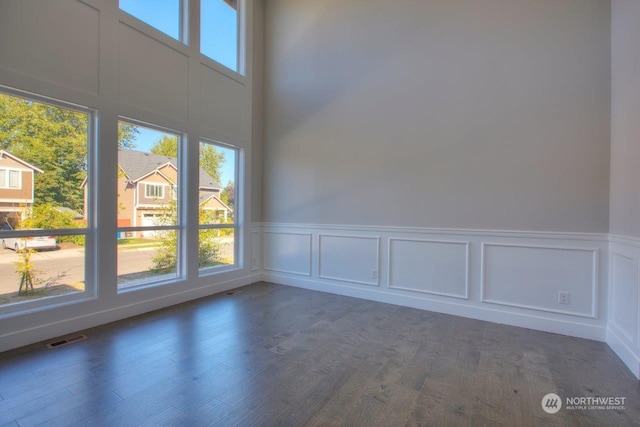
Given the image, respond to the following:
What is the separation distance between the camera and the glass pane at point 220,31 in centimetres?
414

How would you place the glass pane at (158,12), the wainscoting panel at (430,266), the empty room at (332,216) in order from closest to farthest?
the empty room at (332,216)
the glass pane at (158,12)
the wainscoting panel at (430,266)

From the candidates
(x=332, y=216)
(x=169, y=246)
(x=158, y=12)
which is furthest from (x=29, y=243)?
(x=332, y=216)

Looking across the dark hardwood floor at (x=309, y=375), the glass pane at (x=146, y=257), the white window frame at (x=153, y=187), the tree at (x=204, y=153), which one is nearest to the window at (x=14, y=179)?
the glass pane at (x=146, y=257)

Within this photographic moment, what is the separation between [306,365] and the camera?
227cm

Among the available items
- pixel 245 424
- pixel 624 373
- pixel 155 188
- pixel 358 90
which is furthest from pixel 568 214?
pixel 155 188

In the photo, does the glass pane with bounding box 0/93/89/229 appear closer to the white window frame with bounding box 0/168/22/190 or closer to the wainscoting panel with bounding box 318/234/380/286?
the white window frame with bounding box 0/168/22/190

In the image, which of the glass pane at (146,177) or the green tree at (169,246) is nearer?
the glass pane at (146,177)

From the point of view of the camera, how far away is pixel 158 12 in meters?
3.55

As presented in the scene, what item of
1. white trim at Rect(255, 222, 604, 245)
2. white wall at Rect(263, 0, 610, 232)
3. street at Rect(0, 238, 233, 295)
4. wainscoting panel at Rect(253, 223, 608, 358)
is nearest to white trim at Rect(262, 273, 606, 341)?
wainscoting panel at Rect(253, 223, 608, 358)

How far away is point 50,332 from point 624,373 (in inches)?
183

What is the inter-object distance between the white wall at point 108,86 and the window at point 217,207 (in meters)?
0.18

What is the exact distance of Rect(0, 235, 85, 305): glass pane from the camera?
8.43 feet

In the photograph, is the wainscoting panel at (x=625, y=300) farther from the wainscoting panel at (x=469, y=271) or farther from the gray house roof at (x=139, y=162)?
the gray house roof at (x=139, y=162)

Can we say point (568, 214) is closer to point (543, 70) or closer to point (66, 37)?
point (543, 70)
